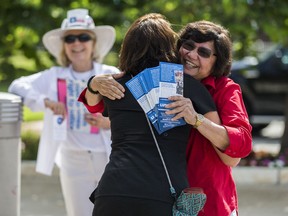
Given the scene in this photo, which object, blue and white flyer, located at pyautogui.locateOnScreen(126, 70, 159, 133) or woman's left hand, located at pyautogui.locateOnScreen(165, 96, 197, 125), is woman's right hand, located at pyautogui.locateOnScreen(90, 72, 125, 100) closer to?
blue and white flyer, located at pyautogui.locateOnScreen(126, 70, 159, 133)

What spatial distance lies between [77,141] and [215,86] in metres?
1.83

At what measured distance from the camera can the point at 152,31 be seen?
340 cm

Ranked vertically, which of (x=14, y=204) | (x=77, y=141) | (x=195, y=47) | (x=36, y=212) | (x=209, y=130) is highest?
(x=195, y=47)

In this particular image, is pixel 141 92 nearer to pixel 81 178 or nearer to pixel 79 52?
pixel 81 178

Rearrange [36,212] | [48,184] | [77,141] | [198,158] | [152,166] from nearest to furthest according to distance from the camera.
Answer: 1. [152,166]
2. [198,158]
3. [77,141]
4. [36,212]
5. [48,184]

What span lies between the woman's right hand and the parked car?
9660 mm

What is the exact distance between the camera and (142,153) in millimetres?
3291

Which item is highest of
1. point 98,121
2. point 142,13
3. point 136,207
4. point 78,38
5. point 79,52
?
point 142,13

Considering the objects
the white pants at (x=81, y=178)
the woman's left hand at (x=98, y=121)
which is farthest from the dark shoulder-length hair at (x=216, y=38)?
the white pants at (x=81, y=178)

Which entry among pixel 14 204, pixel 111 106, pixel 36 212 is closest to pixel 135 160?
pixel 111 106

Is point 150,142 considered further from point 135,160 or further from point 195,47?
point 195,47

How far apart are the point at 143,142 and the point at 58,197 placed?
A: 5131 mm

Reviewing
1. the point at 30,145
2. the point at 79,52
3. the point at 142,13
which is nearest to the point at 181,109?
the point at 79,52

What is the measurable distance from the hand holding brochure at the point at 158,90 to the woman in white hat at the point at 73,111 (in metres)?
1.73
